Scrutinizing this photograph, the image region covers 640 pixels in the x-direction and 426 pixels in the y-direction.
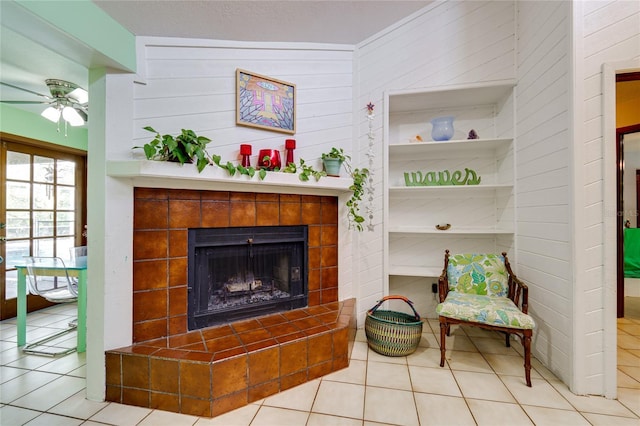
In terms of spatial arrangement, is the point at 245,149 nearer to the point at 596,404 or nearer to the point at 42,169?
the point at 596,404

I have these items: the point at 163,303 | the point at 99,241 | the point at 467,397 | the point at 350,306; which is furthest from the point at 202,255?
the point at 467,397

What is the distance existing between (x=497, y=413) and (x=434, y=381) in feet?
1.17

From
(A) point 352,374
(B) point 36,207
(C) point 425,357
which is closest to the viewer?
(A) point 352,374

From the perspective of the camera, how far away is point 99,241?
64.4 inches

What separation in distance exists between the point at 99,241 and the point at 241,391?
1155mm

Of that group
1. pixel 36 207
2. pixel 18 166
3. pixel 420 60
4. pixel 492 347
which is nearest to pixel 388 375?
pixel 492 347

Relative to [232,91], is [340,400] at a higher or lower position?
lower

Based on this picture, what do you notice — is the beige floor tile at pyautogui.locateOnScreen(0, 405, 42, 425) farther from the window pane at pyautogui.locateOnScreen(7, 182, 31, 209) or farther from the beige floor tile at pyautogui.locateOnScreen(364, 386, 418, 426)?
the window pane at pyautogui.locateOnScreen(7, 182, 31, 209)

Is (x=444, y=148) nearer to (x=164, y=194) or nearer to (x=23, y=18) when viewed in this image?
(x=164, y=194)

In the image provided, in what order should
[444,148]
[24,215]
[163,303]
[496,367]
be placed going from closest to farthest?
[163,303] < [496,367] < [444,148] < [24,215]

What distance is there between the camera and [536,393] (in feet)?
5.40

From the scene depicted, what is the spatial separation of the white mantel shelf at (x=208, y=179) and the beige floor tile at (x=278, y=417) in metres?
1.32

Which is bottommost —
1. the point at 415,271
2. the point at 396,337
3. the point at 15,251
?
the point at 396,337

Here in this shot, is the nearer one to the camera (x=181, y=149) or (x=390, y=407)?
(x=390, y=407)
